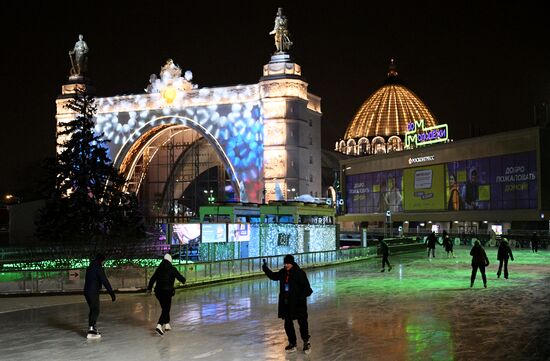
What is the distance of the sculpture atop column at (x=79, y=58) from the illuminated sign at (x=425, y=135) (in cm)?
4585

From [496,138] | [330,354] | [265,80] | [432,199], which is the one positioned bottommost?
[330,354]

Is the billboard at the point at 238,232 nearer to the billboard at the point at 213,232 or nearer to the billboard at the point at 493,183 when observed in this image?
the billboard at the point at 213,232

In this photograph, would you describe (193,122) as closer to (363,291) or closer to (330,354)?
(363,291)

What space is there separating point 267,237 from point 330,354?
20421 millimetres

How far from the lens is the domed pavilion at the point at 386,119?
156 meters

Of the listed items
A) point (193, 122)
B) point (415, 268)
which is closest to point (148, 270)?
point (415, 268)

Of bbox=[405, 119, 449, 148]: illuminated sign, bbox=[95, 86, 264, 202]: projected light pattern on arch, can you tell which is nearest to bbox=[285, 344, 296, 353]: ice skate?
bbox=[95, 86, 264, 202]: projected light pattern on arch

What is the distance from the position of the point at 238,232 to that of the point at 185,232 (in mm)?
2255

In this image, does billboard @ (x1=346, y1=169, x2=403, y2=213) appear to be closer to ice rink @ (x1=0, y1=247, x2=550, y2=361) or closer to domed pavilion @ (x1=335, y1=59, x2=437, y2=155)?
domed pavilion @ (x1=335, y1=59, x2=437, y2=155)

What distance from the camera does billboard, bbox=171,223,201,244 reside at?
29.2 metres

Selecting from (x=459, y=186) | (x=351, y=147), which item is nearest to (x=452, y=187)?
(x=459, y=186)

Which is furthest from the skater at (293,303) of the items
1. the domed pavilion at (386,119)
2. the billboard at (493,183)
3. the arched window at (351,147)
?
the arched window at (351,147)

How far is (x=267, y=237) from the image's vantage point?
1245 inches

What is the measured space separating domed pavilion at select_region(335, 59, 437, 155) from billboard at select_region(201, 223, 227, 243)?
128815mm
